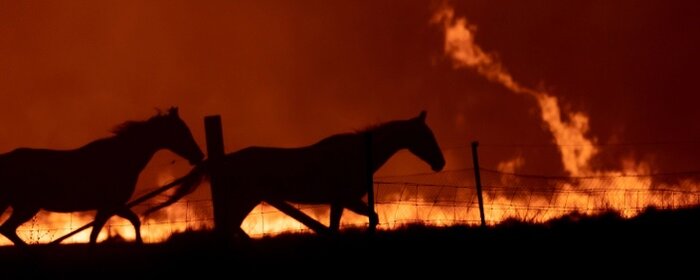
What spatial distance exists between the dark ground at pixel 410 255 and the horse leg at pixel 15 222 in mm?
770

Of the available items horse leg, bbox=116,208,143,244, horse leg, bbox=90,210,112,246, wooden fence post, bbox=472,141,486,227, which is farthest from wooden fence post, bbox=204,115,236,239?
wooden fence post, bbox=472,141,486,227

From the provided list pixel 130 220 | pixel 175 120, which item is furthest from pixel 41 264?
pixel 175 120

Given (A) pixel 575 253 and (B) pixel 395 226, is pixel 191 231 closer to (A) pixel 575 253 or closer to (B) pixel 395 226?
(B) pixel 395 226

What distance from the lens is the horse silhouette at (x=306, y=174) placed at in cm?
1195

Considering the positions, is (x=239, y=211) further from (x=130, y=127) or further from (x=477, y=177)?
(x=477, y=177)

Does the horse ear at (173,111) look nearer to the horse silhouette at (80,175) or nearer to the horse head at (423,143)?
the horse silhouette at (80,175)

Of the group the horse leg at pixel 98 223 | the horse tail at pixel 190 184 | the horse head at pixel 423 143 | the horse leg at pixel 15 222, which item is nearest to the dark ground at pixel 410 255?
the horse tail at pixel 190 184

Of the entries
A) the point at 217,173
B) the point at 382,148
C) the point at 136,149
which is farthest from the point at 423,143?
the point at 217,173

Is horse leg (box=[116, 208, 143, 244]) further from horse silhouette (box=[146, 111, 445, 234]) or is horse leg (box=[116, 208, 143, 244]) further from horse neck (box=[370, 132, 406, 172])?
horse neck (box=[370, 132, 406, 172])

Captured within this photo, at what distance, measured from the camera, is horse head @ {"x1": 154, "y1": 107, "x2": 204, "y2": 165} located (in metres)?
14.0

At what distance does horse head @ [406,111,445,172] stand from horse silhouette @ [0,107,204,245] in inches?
157

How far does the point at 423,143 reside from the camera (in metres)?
13.7

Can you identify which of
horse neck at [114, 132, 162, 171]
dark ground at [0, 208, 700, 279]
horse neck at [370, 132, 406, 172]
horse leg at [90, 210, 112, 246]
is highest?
horse neck at [114, 132, 162, 171]

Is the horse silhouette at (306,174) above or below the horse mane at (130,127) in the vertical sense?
below
